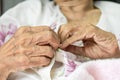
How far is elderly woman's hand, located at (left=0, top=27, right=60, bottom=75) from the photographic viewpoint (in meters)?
0.74

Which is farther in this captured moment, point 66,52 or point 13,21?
point 13,21

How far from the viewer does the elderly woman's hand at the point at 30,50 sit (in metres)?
0.74

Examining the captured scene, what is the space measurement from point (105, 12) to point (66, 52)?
0.60 metres

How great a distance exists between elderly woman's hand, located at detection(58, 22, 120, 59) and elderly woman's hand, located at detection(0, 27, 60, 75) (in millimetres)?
44

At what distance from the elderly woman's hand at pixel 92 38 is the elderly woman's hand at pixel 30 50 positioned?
0.04 m

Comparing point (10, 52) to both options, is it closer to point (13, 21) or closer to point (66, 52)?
point (66, 52)

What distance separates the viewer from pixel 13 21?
51.2 inches

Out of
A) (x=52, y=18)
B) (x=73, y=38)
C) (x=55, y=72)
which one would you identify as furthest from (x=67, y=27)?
(x=52, y=18)

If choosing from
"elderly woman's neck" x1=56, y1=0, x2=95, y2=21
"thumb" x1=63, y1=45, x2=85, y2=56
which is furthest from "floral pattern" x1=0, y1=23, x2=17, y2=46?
"thumb" x1=63, y1=45, x2=85, y2=56

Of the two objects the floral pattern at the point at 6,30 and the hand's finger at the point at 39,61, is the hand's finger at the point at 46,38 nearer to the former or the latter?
the hand's finger at the point at 39,61

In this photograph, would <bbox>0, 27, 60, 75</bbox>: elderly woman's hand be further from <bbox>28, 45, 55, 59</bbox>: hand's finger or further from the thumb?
the thumb

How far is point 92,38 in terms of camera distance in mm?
812

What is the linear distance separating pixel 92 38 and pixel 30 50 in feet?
0.65

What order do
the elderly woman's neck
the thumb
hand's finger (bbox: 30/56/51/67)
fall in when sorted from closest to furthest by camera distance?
hand's finger (bbox: 30/56/51/67)
the thumb
the elderly woman's neck
